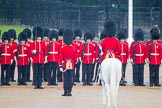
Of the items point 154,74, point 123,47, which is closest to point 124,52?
point 123,47

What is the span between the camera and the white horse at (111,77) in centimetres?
1154

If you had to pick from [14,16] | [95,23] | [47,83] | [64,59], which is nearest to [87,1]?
[95,23]

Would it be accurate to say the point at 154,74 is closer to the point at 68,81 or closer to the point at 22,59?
the point at 68,81

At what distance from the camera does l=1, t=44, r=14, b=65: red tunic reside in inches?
640

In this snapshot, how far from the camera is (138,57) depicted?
54.2 feet

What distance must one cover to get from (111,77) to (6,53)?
5.36 metres

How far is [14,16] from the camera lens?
30562 mm

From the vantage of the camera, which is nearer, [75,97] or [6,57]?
[75,97]

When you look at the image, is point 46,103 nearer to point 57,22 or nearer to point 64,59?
point 64,59

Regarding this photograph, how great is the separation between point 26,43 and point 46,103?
388 centimetres

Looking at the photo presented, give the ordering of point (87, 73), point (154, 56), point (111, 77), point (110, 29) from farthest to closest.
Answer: point (87, 73), point (154, 56), point (110, 29), point (111, 77)

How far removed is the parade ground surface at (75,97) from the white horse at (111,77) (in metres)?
0.82

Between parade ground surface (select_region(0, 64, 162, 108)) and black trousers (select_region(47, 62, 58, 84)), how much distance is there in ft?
0.67

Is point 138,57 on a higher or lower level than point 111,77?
higher
